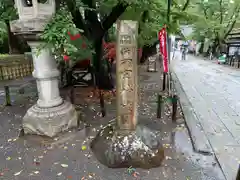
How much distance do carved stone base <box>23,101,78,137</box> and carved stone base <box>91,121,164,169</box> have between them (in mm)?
1109

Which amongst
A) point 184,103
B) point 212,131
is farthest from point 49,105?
point 184,103

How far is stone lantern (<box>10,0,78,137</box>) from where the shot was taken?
4.12m

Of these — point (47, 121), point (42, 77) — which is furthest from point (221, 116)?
point (42, 77)

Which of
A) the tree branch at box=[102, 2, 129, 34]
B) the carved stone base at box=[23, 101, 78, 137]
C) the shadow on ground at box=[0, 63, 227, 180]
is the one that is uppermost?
the tree branch at box=[102, 2, 129, 34]

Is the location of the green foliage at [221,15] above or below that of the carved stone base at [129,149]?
above

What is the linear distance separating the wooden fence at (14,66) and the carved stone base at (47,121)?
25.8 feet

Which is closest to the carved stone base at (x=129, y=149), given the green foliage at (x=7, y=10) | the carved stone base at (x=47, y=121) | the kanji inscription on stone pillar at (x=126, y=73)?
the kanji inscription on stone pillar at (x=126, y=73)

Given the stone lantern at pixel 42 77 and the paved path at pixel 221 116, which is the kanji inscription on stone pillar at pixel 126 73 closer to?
the stone lantern at pixel 42 77

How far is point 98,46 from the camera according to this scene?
7285 mm

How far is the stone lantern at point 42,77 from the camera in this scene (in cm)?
412

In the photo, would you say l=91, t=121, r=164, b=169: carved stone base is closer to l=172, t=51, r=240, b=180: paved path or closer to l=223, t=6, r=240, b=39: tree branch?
l=172, t=51, r=240, b=180: paved path

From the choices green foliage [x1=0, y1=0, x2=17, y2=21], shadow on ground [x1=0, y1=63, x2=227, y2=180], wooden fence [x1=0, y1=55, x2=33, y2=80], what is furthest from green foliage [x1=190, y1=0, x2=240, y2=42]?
green foliage [x1=0, y1=0, x2=17, y2=21]

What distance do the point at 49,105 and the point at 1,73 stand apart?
810 centimetres

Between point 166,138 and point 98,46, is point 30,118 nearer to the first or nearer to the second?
point 166,138
